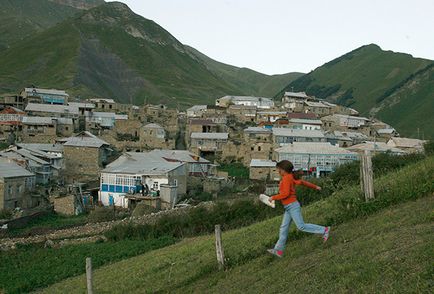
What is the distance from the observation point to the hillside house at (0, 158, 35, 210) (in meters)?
33.4

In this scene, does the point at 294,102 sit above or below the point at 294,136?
above

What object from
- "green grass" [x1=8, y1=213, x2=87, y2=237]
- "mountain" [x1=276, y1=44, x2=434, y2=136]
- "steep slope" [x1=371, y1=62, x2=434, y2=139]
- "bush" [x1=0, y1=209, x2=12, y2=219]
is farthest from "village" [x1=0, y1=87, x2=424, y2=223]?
"mountain" [x1=276, y1=44, x2=434, y2=136]

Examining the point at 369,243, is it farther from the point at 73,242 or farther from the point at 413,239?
the point at 73,242

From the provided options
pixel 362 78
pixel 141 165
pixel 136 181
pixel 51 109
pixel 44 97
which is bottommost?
pixel 136 181

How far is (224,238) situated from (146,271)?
276cm

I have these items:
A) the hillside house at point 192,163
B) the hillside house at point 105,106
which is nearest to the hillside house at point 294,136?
the hillside house at point 192,163

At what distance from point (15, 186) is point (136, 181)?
8.29m

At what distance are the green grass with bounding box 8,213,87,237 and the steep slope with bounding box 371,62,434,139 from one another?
236 ft

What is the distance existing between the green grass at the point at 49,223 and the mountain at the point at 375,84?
75.9 m

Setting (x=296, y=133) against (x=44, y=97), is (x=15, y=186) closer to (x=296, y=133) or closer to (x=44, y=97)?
(x=296, y=133)

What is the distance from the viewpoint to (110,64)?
157 m

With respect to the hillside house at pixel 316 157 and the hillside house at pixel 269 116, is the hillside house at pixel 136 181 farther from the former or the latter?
the hillside house at pixel 269 116

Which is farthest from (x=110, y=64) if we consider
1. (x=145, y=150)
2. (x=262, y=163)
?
(x=262, y=163)

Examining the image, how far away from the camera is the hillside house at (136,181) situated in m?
36.8
